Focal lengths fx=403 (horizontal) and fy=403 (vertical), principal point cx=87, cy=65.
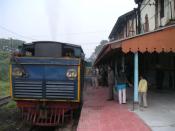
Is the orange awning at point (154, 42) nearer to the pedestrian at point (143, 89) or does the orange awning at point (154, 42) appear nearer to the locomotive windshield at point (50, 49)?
the pedestrian at point (143, 89)

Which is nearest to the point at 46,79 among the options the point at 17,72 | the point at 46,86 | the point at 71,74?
the point at 46,86

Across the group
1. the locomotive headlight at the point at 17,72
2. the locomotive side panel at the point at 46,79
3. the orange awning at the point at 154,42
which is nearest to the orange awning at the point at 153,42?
the orange awning at the point at 154,42

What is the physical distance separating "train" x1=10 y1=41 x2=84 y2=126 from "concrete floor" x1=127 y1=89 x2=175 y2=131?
258 cm

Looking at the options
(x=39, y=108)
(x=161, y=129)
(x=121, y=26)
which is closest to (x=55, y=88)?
(x=39, y=108)

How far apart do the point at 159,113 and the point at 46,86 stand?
164 inches

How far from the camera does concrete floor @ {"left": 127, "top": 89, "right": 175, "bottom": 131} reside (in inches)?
465

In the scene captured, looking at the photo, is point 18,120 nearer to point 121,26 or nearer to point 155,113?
point 155,113

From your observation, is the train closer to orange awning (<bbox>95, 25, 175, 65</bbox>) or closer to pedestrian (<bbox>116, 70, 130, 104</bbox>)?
orange awning (<bbox>95, 25, 175, 65</bbox>)

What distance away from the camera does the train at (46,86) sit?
47.8 ft

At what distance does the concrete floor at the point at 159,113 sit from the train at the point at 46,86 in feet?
8.46

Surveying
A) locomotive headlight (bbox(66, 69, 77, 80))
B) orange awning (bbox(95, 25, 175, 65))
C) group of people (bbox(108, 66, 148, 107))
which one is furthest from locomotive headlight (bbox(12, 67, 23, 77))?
group of people (bbox(108, 66, 148, 107))

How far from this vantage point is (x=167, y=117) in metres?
13.3

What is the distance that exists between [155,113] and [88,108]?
3368mm

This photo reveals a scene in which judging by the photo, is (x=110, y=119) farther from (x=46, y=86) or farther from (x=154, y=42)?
(x=154, y=42)
